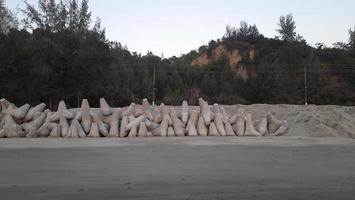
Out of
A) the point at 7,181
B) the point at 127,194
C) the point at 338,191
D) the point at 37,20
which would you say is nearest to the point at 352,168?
the point at 338,191

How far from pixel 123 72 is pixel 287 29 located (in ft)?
147

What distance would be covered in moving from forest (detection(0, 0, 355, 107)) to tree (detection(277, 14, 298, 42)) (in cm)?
585

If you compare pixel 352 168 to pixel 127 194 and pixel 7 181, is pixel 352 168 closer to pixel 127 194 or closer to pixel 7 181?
pixel 127 194

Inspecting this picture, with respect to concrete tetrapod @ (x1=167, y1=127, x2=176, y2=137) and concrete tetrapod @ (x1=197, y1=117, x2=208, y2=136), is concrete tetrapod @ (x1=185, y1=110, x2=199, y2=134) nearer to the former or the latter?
concrete tetrapod @ (x1=197, y1=117, x2=208, y2=136)

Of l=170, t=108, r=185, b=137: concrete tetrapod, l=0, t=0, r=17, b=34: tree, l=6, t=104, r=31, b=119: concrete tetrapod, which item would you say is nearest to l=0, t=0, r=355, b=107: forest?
l=0, t=0, r=17, b=34: tree

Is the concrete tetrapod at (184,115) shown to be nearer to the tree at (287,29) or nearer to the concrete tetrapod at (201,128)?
the concrete tetrapod at (201,128)

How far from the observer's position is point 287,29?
8519 centimetres

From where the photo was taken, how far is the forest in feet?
107

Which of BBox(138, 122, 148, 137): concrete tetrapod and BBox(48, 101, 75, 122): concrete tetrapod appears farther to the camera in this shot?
BBox(48, 101, 75, 122): concrete tetrapod

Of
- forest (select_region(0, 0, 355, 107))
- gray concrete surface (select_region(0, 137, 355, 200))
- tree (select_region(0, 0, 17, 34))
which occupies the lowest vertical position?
gray concrete surface (select_region(0, 137, 355, 200))

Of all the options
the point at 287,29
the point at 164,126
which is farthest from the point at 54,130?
the point at 287,29

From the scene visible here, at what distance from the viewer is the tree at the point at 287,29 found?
267 feet

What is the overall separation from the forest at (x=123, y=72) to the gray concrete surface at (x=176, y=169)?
13.2 meters

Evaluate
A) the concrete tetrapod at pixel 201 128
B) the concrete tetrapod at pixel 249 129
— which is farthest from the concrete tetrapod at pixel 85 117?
the concrete tetrapod at pixel 249 129
